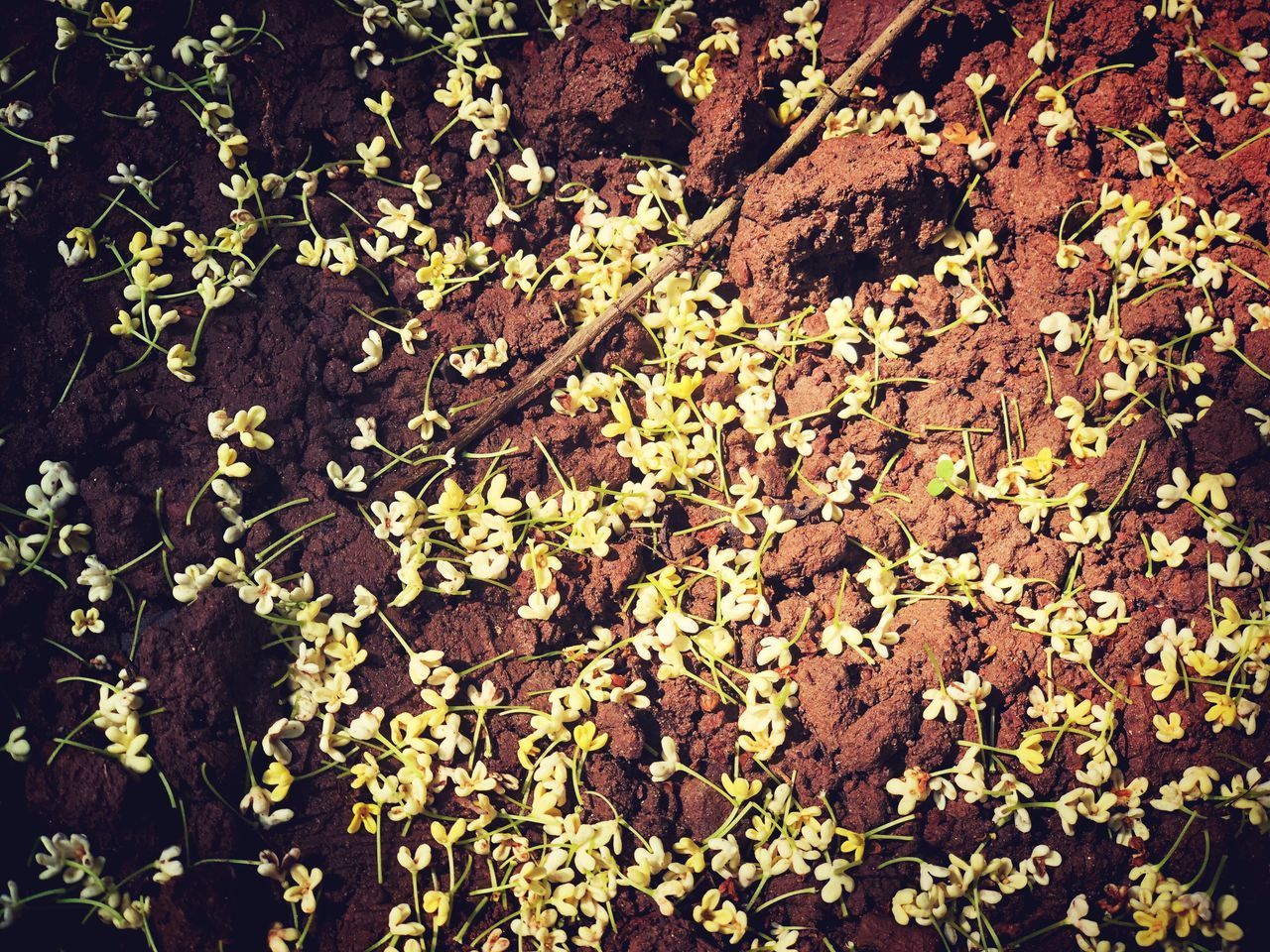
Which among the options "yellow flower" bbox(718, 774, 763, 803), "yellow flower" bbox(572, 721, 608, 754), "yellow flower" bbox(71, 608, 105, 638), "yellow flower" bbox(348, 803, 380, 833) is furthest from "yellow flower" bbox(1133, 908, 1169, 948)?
"yellow flower" bbox(71, 608, 105, 638)

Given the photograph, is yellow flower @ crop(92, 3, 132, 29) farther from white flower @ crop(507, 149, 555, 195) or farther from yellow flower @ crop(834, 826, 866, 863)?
yellow flower @ crop(834, 826, 866, 863)

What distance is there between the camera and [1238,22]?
1768mm

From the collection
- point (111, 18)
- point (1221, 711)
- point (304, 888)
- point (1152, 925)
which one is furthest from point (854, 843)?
point (111, 18)

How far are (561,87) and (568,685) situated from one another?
131 centimetres

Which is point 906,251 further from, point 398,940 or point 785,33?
point 398,940

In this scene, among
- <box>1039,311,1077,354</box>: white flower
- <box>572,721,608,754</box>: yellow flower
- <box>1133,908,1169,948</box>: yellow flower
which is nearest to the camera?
<box>1133,908,1169,948</box>: yellow flower

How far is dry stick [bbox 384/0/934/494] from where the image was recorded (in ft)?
5.68

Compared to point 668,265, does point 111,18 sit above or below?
above

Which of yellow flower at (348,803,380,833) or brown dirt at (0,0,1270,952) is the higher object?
brown dirt at (0,0,1270,952)

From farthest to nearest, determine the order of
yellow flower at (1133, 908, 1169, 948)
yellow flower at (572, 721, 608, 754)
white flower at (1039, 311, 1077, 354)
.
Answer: white flower at (1039, 311, 1077, 354) < yellow flower at (572, 721, 608, 754) < yellow flower at (1133, 908, 1169, 948)

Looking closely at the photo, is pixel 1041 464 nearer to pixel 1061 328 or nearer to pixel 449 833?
pixel 1061 328

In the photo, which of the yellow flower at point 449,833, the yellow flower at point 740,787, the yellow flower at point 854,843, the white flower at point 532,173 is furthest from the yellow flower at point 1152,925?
the white flower at point 532,173

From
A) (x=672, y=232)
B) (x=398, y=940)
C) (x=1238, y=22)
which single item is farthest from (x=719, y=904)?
(x=1238, y=22)

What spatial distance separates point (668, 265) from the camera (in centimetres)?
177
